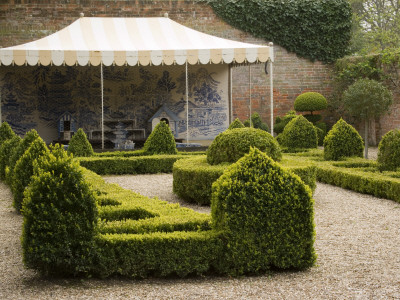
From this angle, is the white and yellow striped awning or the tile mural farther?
the tile mural

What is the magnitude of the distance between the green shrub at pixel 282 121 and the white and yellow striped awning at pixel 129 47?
12.0 feet

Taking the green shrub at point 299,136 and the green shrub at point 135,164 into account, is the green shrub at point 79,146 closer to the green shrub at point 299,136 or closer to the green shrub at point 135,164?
the green shrub at point 135,164

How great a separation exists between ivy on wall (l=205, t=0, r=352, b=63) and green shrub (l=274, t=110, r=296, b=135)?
245 centimetres

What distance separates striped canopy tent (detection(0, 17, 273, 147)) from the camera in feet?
44.8

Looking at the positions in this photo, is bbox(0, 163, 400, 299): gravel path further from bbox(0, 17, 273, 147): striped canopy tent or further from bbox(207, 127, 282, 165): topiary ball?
bbox(0, 17, 273, 147): striped canopy tent

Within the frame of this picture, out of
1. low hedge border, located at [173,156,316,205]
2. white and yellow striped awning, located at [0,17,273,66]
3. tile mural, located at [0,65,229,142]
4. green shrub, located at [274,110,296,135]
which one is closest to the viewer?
low hedge border, located at [173,156,316,205]

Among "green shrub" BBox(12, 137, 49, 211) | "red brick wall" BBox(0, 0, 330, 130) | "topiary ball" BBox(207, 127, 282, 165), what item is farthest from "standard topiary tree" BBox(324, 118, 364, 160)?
"red brick wall" BBox(0, 0, 330, 130)

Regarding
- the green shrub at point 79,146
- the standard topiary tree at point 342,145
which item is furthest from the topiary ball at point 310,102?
the green shrub at point 79,146

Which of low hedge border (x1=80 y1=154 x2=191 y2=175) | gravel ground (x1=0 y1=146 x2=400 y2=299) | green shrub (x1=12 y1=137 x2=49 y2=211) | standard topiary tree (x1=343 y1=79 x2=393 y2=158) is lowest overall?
gravel ground (x1=0 y1=146 x2=400 y2=299)

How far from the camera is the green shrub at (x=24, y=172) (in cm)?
739

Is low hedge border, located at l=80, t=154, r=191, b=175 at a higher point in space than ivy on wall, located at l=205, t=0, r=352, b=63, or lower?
lower

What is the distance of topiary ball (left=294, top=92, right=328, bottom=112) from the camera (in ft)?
60.8

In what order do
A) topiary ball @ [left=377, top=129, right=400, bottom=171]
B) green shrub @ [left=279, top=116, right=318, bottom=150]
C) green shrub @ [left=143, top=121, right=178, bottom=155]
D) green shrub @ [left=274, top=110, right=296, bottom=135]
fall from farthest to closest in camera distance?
green shrub @ [left=274, top=110, right=296, bottom=135]
green shrub @ [left=279, top=116, right=318, bottom=150]
green shrub @ [left=143, top=121, right=178, bottom=155]
topiary ball @ [left=377, top=129, right=400, bottom=171]

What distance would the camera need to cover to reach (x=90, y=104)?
17.5 m
